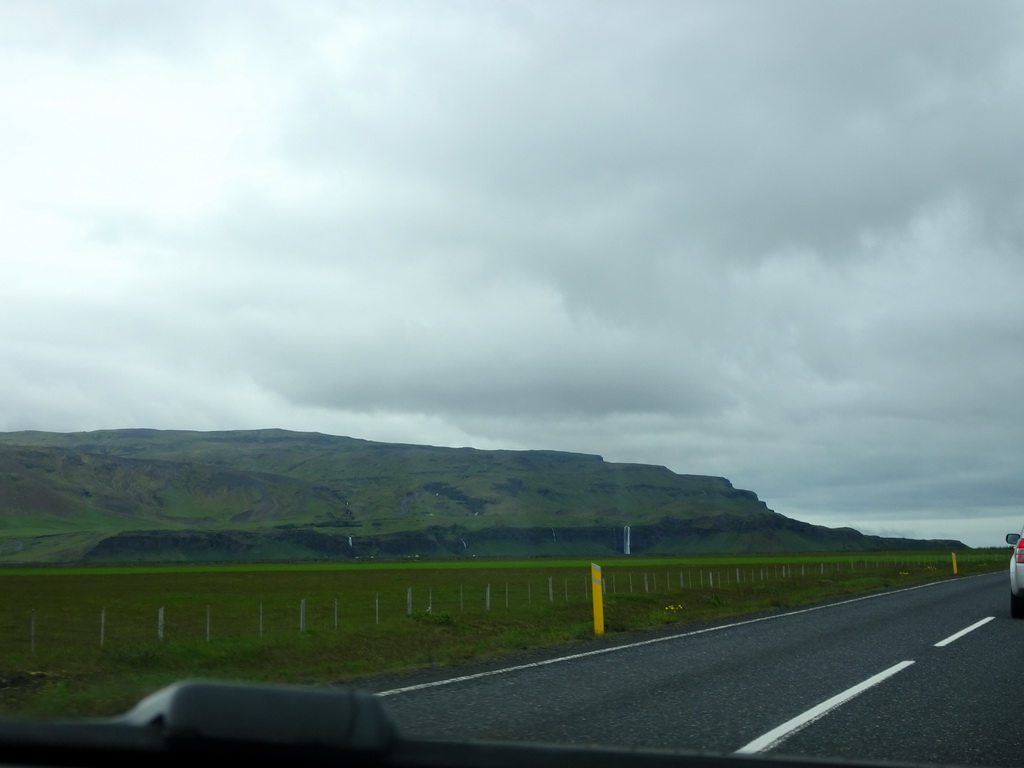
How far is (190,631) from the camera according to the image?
126 feet

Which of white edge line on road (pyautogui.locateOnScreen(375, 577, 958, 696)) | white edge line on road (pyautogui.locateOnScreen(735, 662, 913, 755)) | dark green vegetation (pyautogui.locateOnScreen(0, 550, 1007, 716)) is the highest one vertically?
white edge line on road (pyautogui.locateOnScreen(735, 662, 913, 755))

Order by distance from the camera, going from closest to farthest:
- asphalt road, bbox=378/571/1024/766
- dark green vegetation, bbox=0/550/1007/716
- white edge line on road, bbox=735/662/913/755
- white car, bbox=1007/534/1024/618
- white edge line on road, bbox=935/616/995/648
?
white edge line on road, bbox=735/662/913/755 → asphalt road, bbox=378/571/1024/766 → dark green vegetation, bbox=0/550/1007/716 → white edge line on road, bbox=935/616/995/648 → white car, bbox=1007/534/1024/618

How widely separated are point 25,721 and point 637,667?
1123 cm

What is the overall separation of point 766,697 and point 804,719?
1387 mm

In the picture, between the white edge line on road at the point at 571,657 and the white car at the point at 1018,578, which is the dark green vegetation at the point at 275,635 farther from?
the white car at the point at 1018,578

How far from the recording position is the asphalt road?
8.24 m

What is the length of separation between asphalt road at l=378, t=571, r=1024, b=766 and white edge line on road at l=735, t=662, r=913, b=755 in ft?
0.05

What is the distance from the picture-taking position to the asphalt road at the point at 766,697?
27.0ft

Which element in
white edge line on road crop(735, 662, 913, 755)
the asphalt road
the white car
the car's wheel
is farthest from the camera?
the car's wheel

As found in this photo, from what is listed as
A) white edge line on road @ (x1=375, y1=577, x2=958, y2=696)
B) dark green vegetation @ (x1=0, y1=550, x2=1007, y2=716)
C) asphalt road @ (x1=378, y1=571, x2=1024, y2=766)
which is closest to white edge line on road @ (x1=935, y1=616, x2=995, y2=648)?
asphalt road @ (x1=378, y1=571, x2=1024, y2=766)

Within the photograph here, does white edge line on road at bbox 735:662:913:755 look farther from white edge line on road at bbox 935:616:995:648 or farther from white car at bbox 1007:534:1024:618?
white car at bbox 1007:534:1024:618

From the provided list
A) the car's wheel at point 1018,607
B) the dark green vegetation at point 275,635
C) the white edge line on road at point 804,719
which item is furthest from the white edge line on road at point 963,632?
the dark green vegetation at point 275,635

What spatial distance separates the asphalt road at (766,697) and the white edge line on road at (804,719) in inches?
0.7

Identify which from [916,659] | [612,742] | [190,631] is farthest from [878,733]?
[190,631]
